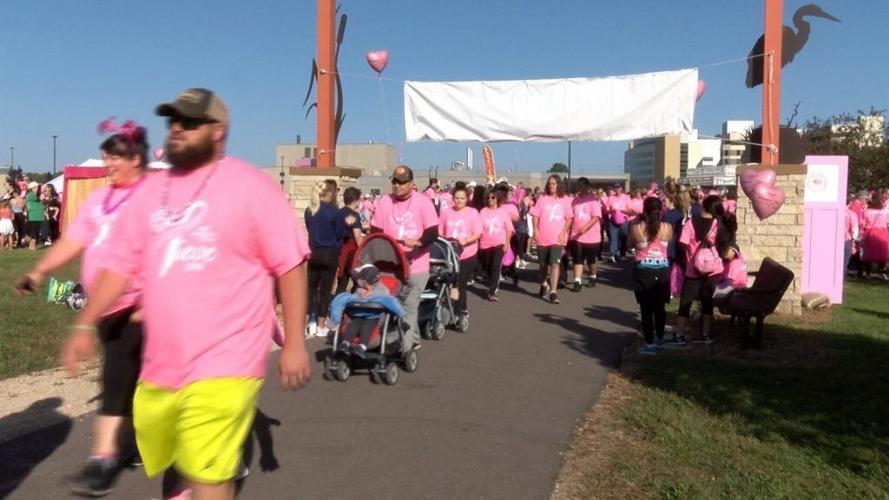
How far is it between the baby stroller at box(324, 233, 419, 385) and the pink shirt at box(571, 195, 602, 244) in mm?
7611

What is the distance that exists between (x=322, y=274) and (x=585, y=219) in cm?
634

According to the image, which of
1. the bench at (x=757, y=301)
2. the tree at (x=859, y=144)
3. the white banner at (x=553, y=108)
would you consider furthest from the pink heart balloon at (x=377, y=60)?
the tree at (x=859, y=144)

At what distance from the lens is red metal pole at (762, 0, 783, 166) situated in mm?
12516

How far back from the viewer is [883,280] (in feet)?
60.6

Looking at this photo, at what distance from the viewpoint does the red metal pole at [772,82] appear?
12.5 m

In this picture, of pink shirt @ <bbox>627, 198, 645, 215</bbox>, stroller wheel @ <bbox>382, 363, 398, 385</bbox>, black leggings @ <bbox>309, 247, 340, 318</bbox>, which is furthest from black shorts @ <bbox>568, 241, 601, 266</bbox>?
stroller wheel @ <bbox>382, 363, 398, 385</bbox>

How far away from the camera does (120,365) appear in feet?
16.1

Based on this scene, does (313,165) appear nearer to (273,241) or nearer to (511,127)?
(511,127)

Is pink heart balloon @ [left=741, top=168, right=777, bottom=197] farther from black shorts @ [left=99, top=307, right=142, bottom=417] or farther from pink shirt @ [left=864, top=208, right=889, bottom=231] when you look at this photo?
black shorts @ [left=99, top=307, right=142, bottom=417]

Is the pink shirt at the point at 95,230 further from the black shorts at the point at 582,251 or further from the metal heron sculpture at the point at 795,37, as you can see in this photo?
the black shorts at the point at 582,251

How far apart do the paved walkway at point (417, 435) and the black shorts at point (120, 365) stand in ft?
1.77

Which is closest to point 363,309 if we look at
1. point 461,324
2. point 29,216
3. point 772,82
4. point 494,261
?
point 461,324

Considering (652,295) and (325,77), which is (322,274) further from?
(325,77)

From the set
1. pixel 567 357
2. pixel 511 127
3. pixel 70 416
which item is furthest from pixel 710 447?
pixel 511 127
